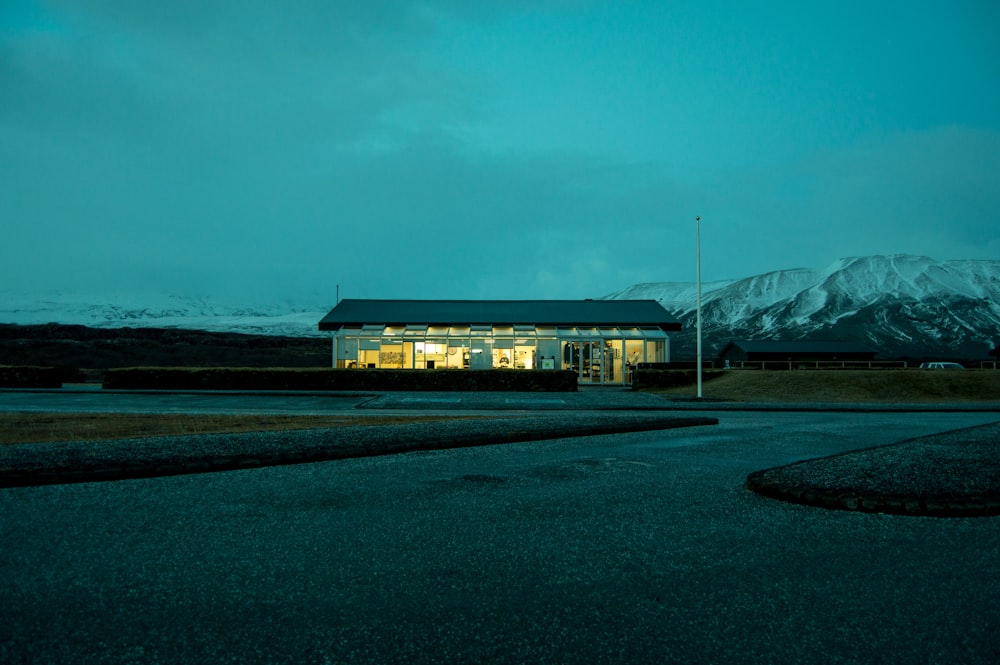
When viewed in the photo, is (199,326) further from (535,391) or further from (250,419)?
(250,419)

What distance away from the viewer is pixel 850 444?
12.9m

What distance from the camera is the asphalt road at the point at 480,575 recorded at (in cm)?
382

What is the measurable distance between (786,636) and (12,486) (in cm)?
903

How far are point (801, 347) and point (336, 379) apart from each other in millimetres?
60089

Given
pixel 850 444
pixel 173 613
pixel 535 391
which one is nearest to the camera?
pixel 173 613

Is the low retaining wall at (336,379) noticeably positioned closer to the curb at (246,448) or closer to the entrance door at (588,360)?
the entrance door at (588,360)

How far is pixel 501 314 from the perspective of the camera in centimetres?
5003

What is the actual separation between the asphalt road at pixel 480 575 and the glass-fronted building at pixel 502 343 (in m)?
35.8

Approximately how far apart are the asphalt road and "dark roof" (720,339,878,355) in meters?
72.1

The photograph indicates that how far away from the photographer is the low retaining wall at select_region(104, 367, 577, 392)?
111ft

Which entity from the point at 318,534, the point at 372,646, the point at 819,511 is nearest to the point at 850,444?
the point at 819,511

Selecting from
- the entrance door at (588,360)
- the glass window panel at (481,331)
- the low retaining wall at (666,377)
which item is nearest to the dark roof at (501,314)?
the glass window panel at (481,331)

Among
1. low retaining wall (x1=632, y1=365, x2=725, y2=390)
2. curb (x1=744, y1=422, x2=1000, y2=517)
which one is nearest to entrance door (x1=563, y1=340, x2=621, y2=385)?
low retaining wall (x1=632, y1=365, x2=725, y2=390)

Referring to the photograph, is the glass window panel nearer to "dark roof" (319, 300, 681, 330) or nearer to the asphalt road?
"dark roof" (319, 300, 681, 330)
